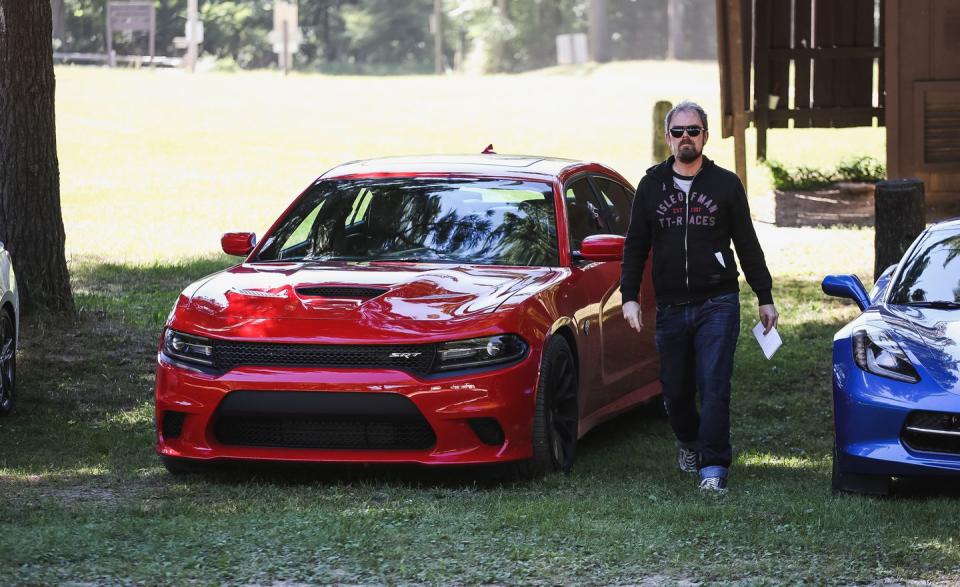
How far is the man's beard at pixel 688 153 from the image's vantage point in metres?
7.33

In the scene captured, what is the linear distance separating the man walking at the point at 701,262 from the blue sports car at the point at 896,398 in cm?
53

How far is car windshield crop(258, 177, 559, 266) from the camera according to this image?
26.9 ft

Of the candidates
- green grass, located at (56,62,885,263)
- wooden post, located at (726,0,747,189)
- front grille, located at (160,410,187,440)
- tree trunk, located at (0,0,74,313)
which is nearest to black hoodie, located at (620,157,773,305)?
front grille, located at (160,410,187,440)

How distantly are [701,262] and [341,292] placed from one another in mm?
1699

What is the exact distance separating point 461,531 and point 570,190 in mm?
3056

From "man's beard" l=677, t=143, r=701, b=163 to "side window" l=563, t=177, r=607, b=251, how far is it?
1134 millimetres

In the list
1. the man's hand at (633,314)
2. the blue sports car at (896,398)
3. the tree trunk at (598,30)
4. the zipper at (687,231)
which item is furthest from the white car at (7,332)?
the tree trunk at (598,30)

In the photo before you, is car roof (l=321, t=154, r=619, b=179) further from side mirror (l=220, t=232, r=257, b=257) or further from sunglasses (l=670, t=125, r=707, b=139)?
sunglasses (l=670, t=125, r=707, b=139)

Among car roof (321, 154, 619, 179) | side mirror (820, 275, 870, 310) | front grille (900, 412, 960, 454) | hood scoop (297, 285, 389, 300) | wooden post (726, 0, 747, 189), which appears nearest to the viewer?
front grille (900, 412, 960, 454)

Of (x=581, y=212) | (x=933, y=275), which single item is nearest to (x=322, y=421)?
(x=581, y=212)

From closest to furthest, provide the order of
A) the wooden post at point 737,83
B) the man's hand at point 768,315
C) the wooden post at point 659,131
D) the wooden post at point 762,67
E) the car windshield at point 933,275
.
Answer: the man's hand at point 768,315, the car windshield at point 933,275, the wooden post at point 737,83, the wooden post at point 762,67, the wooden post at point 659,131

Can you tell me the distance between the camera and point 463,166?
8.71 meters

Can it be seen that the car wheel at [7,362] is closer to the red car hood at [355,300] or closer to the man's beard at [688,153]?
the red car hood at [355,300]

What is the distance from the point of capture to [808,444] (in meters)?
9.34
